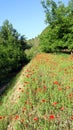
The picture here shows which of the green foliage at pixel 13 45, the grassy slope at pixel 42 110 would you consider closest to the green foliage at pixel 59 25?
the green foliage at pixel 13 45

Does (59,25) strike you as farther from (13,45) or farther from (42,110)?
(42,110)

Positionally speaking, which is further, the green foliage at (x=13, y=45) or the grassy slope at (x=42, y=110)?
the green foliage at (x=13, y=45)

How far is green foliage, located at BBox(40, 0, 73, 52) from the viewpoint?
40.7 meters

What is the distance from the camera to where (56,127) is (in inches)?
352

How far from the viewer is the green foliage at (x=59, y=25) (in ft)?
133

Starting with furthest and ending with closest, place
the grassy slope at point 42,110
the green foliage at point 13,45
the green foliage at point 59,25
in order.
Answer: the green foliage at point 13,45 → the green foliage at point 59,25 → the grassy slope at point 42,110

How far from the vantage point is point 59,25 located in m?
41.1

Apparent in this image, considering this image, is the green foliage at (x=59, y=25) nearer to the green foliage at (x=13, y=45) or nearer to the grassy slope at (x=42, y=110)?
the green foliage at (x=13, y=45)

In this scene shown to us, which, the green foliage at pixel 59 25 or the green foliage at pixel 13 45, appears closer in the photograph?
the green foliage at pixel 59 25

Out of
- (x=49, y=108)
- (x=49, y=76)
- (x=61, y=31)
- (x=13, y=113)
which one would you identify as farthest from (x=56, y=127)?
(x=61, y=31)

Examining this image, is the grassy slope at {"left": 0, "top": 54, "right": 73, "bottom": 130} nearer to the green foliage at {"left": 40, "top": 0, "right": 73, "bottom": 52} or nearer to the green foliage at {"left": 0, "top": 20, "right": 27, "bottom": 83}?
the green foliage at {"left": 40, "top": 0, "right": 73, "bottom": 52}

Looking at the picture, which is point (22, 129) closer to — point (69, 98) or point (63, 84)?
point (69, 98)

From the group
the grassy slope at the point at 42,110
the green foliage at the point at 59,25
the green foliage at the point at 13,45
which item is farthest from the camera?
the green foliage at the point at 13,45

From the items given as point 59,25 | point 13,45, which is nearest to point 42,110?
point 59,25
